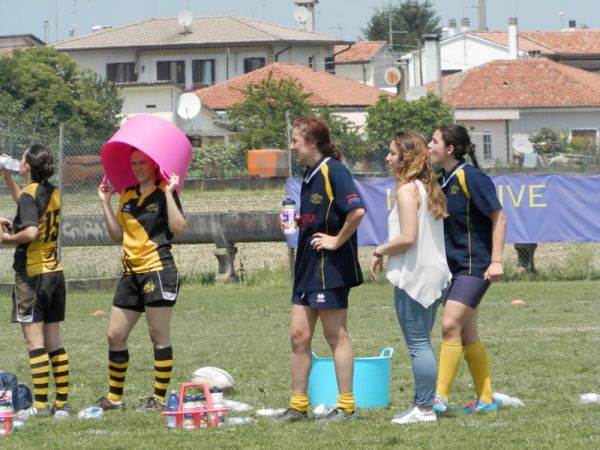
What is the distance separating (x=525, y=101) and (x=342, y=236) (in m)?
56.7

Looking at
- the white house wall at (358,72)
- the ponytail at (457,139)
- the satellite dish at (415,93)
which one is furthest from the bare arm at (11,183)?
the white house wall at (358,72)

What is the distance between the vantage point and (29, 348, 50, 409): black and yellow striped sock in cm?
871

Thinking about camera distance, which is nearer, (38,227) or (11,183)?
(38,227)

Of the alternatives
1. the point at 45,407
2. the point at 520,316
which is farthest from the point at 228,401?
the point at 520,316

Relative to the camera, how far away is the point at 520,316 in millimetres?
A: 14781

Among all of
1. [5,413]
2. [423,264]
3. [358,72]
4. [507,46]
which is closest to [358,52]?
[358,72]

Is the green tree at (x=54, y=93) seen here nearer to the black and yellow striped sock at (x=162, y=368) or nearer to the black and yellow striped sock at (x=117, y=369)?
the black and yellow striped sock at (x=117, y=369)

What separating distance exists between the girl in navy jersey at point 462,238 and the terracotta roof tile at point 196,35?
68282mm

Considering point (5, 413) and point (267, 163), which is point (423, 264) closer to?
point (5, 413)

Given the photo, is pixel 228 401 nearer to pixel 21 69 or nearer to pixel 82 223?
pixel 82 223

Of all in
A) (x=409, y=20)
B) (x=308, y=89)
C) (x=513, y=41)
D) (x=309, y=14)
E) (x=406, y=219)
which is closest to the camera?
(x=406, y=219)

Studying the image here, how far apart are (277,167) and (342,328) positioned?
25.0m

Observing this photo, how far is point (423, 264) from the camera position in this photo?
7.82 meters

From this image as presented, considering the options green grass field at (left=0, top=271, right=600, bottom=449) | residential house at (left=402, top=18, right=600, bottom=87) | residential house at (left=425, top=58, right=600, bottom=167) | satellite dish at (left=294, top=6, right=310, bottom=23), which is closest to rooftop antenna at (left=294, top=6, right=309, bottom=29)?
satellite dish at (left=294, top=6, right=310, bottom=23)
